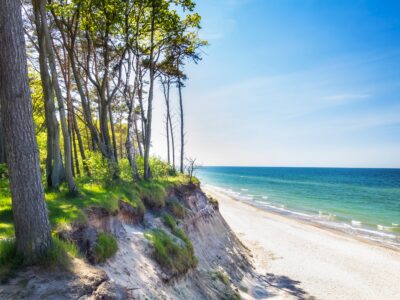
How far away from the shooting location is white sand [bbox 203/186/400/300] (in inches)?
643

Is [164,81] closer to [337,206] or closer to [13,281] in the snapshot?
[13,281]

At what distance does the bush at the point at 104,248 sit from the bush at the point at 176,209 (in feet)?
21.4

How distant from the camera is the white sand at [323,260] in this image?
16.3 meters

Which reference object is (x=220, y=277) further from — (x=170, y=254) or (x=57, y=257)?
(x=57, y=257)

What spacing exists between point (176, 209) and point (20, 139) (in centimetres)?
1017

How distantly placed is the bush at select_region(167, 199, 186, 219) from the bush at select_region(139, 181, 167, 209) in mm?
589

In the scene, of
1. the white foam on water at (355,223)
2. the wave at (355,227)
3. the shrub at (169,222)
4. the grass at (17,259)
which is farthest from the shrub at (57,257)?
the white foam on water at (355,223)

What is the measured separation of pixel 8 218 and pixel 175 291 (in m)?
5.01

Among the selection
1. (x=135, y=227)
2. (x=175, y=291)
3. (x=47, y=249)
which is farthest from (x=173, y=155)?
(x=47, y=249)

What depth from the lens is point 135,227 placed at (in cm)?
1051

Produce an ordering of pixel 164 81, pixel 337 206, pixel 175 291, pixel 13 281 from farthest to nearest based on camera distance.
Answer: pixel 337 206 → pixel 164 81 → pixel 175 291 → pixel 13 281

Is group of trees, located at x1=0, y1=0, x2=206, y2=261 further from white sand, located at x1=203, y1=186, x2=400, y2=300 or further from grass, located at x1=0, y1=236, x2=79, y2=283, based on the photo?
white sand, located at x1=203, y1=186, x2=400, y2=300

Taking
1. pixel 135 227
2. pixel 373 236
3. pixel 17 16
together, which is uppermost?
pixel 17 16

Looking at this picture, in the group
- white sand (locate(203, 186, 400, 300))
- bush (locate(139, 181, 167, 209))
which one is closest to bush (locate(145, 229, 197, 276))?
bush (locate(139, 181, 167, 209))
